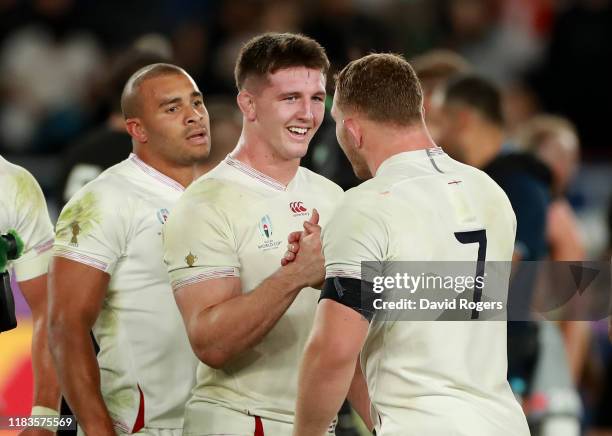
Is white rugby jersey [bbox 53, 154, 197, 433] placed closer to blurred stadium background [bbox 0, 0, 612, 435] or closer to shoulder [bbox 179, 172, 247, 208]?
shoulder [bbox 179, 172, 247, 208]

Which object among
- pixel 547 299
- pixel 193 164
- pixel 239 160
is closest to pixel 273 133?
pixel 239 160

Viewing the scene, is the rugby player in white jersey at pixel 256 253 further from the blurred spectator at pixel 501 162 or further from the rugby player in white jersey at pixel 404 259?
the blurred spectator at pixel 501 162

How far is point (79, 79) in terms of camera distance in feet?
36.3

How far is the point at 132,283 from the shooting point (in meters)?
4.36

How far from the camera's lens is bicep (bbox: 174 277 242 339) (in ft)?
13.2

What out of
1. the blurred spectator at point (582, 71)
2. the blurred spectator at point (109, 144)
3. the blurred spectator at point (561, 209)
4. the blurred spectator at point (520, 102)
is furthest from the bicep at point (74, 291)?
the blurred spectator at point (582, 71)

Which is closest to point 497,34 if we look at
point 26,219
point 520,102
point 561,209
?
point 520,102

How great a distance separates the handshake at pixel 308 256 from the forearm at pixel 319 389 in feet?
0.97

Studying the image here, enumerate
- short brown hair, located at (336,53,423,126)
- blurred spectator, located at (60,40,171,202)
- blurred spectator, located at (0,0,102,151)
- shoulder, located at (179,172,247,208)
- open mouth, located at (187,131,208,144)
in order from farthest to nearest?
1. blurred spectator, located at (0,0,102,151)
2. blurred spectator, located at (60,40,171,202)
3. open mouth, located at (187,131,208,144)
4. shoulder, located at (179,172,247,208)
5. short brown hair, located at (336,53,423,126)

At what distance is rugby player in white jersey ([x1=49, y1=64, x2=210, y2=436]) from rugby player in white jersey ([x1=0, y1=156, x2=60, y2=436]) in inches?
4.5

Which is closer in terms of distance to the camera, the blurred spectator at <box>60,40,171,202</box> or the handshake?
the handshake

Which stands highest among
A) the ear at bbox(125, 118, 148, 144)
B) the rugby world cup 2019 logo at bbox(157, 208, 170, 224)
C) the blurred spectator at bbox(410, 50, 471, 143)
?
the blurred spectator at bbox(410, 50, 471, 143)

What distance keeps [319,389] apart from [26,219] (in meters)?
1.30

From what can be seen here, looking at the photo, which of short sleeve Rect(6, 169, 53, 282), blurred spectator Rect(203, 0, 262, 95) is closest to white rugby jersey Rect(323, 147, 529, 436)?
short sleeve Rect(6, 169, 53, 282)
